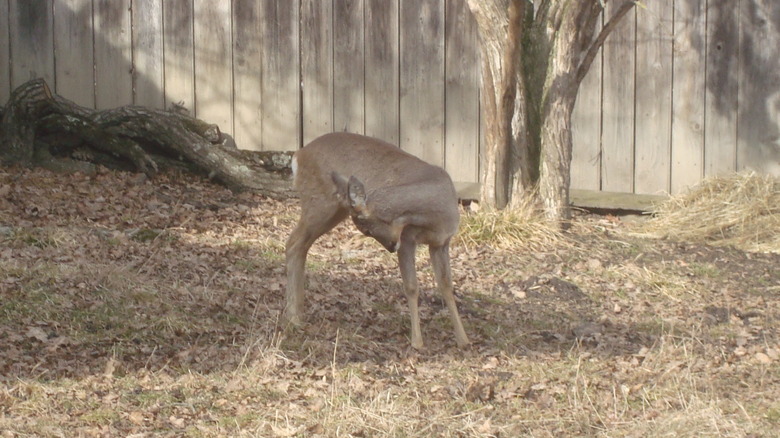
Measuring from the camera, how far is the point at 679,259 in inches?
334

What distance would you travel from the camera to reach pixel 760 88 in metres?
9.69

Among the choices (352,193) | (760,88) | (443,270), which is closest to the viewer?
(352,193)

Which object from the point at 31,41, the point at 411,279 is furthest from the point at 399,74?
the point at 411,279

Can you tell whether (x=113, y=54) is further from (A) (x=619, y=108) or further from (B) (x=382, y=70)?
(A) (x=619, y=108)

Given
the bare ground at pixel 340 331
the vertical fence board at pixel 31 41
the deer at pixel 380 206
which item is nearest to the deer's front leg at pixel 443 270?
the deer at pixel 380 206

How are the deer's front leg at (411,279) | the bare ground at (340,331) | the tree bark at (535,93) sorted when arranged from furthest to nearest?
the tree bark at (535,93) → the deer's front leg at (411,279) → the bare ground at (340,331)

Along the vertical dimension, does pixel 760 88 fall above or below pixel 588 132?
above

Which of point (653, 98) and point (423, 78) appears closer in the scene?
point (653, 98)

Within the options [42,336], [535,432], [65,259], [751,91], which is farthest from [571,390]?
[751,91]

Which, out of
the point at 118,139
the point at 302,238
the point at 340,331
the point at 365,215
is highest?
the point at 118,139

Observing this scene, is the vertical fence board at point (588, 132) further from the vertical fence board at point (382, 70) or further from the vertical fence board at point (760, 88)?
the vertical fence board at point (382, 70)

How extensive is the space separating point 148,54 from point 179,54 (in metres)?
0.30

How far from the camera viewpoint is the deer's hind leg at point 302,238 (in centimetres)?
662

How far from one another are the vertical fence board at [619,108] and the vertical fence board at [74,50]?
480 cm
